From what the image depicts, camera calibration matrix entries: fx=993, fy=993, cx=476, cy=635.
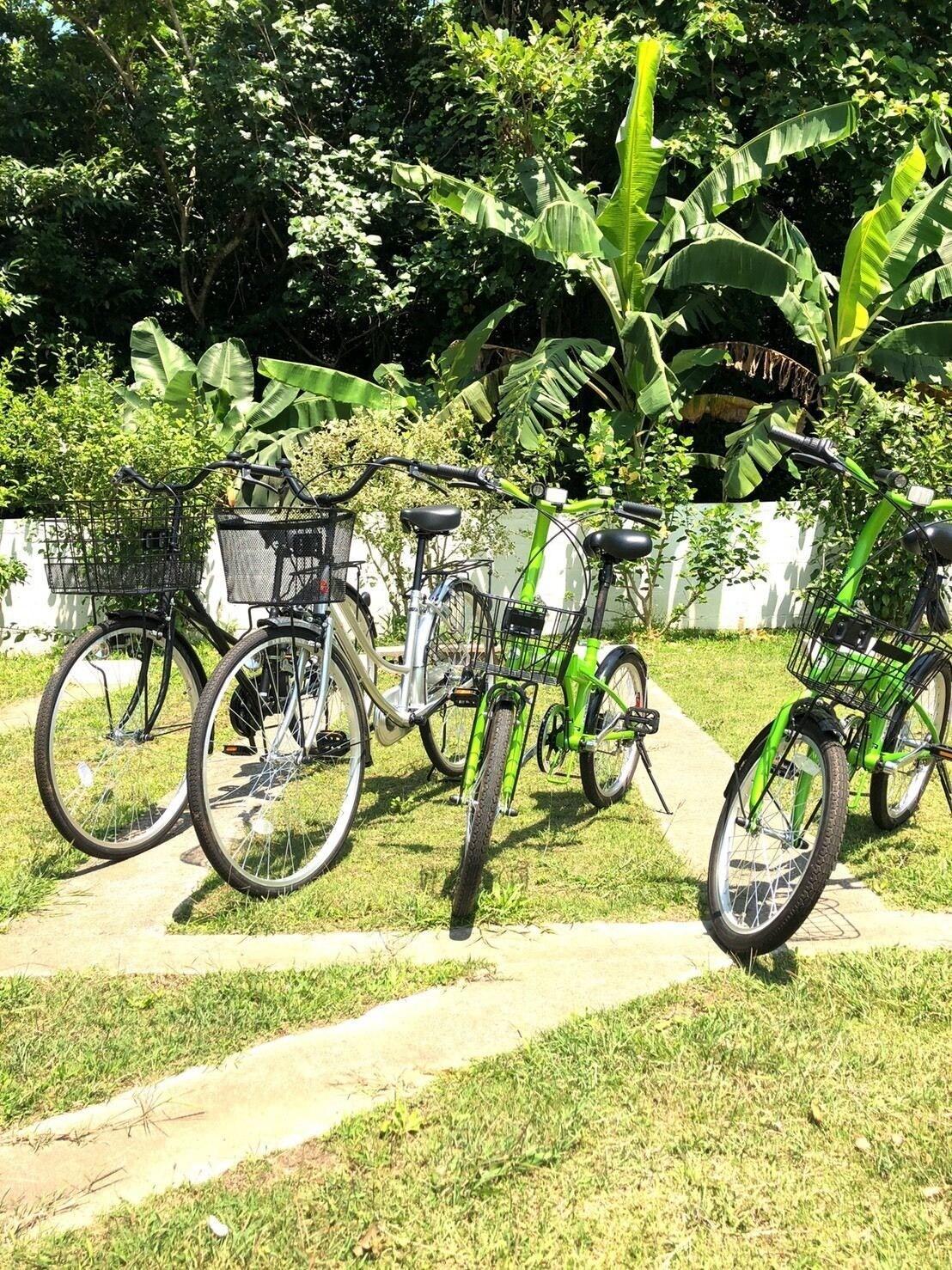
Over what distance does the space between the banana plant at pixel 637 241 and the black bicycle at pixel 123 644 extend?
16.3 ft

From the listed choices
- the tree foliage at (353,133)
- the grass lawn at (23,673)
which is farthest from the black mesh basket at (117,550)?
the tree foliage at (353,133)

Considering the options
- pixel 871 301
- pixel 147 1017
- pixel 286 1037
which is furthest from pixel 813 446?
pixel 871 301

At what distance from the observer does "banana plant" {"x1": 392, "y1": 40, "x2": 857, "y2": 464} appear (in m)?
8.43

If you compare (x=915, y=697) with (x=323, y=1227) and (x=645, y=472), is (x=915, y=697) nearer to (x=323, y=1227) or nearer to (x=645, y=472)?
(x=323, y=1227)

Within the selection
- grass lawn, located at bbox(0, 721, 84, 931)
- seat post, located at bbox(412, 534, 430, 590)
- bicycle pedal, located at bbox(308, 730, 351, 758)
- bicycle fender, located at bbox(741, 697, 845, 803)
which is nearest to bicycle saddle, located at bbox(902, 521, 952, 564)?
bicycle fender, located at bbox(741, 697, 845, 803)

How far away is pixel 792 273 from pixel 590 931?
6956 mm

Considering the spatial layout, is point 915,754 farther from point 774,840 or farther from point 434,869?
point 434,869

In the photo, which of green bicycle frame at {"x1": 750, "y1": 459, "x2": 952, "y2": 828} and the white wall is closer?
green bicycle frame at {"x1": 750, "y1": 459, "x2": 952, "y2": 828}

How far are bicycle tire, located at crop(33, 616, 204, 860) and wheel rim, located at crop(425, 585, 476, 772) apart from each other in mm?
1047

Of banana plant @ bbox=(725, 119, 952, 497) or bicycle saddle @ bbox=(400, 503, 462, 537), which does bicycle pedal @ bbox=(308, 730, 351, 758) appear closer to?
bicycle saddle @ bbox=(400, 503, 462, 537)

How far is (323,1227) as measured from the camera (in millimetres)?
2148

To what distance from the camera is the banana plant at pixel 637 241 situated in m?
8.43

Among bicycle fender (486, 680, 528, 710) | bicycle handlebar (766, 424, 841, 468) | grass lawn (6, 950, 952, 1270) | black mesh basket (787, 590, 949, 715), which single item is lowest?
grass lawn (6, 950, 952, 1270)

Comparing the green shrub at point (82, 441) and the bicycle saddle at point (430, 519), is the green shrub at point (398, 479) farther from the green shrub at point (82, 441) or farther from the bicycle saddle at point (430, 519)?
the bicycle saddle at point (430, 519)
